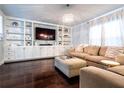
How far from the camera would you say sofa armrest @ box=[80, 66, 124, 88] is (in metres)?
0.81

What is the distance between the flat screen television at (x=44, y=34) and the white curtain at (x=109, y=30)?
2246 millimetres

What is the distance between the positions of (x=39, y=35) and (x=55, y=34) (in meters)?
1.03

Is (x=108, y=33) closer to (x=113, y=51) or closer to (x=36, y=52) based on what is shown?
(x=113, y=51)

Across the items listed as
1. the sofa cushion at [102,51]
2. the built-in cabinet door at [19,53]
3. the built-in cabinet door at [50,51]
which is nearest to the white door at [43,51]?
the built-in cabinet door at [50,51]

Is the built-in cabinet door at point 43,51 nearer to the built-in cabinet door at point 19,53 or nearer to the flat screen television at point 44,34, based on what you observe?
the flat screen television at point 44,34

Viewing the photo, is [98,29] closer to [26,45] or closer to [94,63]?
[94,63]

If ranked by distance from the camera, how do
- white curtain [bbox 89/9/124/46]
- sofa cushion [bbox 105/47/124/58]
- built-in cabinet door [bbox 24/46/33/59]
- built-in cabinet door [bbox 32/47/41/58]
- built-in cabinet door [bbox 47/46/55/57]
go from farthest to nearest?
built-in cabinet door [bbox 47/46/55/57] < built-in cabinet door [bbox 32/47/41/58] < built-in cabinet door [bbox 24/46/33/59] < white curtain [bbox 89/9/124/46] < sofa cushion [bbox 105/47/124/58]

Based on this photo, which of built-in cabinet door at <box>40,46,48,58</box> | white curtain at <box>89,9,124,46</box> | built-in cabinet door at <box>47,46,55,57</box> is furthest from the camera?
built-in cabinet door at <box>47,46,55,57</box>

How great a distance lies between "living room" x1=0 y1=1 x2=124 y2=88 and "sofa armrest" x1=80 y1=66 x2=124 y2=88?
0.13 ft

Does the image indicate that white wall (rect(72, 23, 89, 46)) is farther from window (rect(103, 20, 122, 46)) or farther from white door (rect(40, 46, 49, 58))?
white door (rect(40, 46, 49, 58))

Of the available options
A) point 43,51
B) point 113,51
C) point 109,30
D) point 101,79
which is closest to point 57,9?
point 109,30

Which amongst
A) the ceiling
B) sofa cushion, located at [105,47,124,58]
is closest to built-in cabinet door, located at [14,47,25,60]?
the ceiling

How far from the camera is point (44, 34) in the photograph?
516 cm

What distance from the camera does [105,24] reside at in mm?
3713
